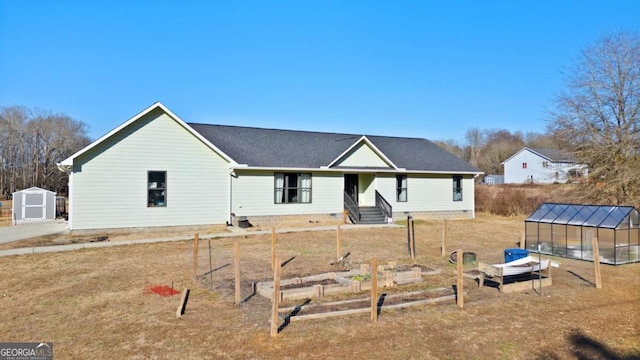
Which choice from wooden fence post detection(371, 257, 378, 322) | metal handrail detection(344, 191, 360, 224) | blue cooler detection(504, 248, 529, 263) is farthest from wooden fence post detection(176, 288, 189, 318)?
metal handrail detection(344, 191, 360, 224)

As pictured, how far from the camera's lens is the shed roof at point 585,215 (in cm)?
1244

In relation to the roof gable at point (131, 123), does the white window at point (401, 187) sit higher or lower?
lower

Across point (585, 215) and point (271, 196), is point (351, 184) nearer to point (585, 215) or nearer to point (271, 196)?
point (271, 196)

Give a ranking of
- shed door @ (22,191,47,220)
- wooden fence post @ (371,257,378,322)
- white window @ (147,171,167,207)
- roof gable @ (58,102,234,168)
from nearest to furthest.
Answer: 1. wooden fence post @ (371,257,378,322)
2. roof gable @ (58,102,234,168)
3. white window @ (147,171,167,207)
4. shed door @ (22,191,47,220)

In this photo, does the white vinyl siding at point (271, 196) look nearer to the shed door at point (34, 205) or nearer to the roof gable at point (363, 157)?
the roof gable at point (363, 157)

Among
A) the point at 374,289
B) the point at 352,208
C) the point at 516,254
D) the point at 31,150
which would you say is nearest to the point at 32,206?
the point at 352,208

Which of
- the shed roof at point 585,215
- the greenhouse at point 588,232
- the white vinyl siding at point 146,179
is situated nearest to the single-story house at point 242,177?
the white vinyl siding at point 146,179

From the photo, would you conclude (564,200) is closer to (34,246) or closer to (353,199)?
(353,199)

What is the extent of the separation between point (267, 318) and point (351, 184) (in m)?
18.1

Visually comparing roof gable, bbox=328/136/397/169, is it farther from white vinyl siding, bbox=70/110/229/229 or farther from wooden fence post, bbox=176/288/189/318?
wooden fence post, bbox=176/288/189/318

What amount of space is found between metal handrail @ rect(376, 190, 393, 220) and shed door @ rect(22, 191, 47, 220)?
751 inches

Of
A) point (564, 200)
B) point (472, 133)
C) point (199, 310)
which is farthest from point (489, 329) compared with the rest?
point (472, 133)

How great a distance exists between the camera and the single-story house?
55.8 feet

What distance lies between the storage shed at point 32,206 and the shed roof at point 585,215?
24.6 metres
